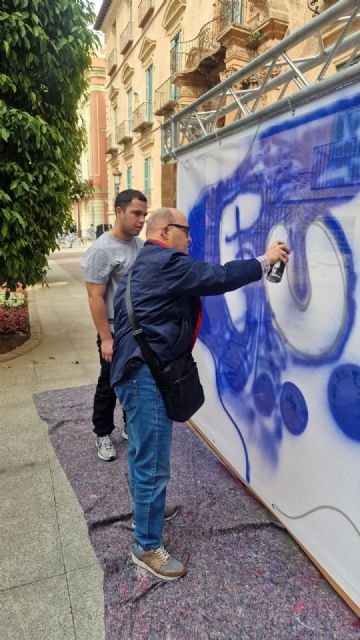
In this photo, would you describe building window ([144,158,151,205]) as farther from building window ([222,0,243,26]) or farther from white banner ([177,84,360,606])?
white banner ([177,84,360,606])

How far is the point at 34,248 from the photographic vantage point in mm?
5449

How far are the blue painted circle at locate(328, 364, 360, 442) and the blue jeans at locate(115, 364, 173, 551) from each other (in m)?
0.77

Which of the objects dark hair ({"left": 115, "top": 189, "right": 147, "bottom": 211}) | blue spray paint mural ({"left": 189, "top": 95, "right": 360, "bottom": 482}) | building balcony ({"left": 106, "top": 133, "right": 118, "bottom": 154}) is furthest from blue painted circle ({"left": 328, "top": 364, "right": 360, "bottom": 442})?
building balcony ({"left": 106, "top": 133, "right": 118, "bottom": 154})

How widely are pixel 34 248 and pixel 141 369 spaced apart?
4009 millimetres

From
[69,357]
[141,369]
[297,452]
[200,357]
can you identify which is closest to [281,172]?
[141,369]

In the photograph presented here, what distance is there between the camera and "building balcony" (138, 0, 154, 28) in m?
17.3

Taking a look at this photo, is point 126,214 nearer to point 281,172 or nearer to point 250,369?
point 281,172

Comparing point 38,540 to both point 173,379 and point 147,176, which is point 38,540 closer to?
point 173,379

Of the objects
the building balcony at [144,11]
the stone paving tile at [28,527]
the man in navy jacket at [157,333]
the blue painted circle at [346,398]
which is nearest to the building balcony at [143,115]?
the building balcony at [144,11]

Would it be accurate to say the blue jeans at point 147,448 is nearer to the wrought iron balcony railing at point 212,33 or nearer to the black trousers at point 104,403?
the black trousers at point 104,403

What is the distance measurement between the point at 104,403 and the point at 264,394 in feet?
4.16

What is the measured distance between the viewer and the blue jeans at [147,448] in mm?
1989

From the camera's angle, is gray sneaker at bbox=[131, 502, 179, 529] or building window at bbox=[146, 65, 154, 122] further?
building window at bbox=[146, 65, 154, 122]

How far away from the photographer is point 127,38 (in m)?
21.2
